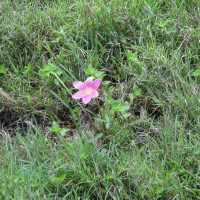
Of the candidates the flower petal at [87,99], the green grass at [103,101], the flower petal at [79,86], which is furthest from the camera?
the flower petal at [79,86]

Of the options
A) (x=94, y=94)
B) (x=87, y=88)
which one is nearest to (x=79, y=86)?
(x=87, y=88)

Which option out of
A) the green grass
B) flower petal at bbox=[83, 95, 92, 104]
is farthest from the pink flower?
the green grass

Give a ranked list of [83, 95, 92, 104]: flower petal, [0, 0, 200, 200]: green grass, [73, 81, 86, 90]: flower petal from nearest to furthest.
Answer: [0, 0, 200, 200]: green grass, [83, 95, 92, 104]: flower petal, [73, 81, 86, 90]: flower petal

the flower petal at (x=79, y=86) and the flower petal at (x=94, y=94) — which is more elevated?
the flower petal at (x=79, y=86)

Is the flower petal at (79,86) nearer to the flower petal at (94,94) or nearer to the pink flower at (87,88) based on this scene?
the pink flower at (87,88)

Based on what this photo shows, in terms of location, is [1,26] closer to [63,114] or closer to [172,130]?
[63,114]

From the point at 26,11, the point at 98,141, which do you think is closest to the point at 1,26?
the point at 26,11

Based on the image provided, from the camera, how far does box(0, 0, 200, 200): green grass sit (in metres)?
2.12

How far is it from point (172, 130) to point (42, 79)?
1.09m

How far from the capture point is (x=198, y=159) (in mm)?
2113

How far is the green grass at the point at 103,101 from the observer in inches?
83.4

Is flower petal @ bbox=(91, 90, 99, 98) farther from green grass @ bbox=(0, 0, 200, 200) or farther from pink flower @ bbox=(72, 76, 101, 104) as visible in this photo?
green grass @ bbox=(0, 0, 200, 200)

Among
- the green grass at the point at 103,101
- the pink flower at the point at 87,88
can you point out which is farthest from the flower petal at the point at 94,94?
the green grass at the point at 103,101

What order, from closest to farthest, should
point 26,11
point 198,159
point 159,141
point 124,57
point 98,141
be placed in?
1. point 198,159
2. point 159,141
3. point 98,141
4. point 124,57
5. point 26,11
